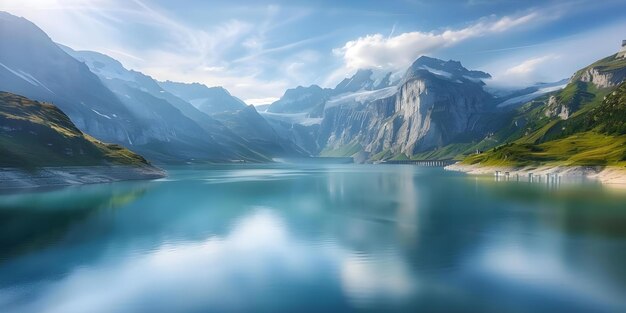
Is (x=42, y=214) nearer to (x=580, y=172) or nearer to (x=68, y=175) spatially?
(x=68, y=175)

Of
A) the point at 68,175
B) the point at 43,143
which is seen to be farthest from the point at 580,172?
the point at 43,143

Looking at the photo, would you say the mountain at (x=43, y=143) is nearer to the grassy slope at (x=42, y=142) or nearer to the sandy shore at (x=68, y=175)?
the grassy slope at (x=42, y=142)

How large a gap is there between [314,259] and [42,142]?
133 metres

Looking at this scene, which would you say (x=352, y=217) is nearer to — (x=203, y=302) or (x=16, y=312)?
(x=203, y=302)

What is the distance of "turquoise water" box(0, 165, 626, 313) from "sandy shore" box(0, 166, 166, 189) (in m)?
41.8

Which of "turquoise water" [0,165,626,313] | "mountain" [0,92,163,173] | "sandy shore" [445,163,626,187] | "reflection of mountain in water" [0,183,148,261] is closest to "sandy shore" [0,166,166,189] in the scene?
"mountain" [0,92,163,173]

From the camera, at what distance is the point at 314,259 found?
36969 mm

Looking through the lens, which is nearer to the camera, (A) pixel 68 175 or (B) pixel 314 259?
(B) pixel 314 259

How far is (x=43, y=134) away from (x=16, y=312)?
139 meters

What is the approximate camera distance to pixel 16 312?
23469 millimetres

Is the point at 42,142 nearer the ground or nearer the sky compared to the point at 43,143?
nearer the sky

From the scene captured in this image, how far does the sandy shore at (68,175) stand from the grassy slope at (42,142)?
109 inches

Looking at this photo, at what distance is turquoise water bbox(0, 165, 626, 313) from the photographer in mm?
25406

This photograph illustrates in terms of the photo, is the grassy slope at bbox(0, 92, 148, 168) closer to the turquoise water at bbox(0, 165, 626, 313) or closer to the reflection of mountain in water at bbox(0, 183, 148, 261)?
the reflection of mountain in water at bbox(0, 183, 148, 261)
